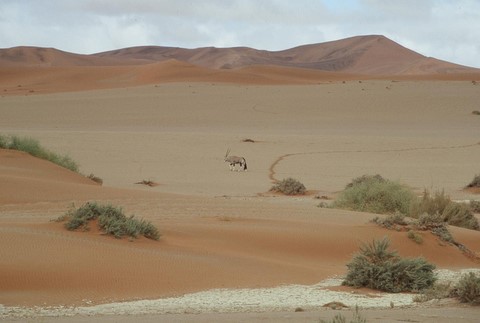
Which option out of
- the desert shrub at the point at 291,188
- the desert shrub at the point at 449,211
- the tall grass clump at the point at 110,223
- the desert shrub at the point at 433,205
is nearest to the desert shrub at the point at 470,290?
the tall grass clump at the point at 110,223

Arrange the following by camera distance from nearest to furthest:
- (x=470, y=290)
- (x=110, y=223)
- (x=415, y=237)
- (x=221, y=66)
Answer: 1. (x=470, y=290)
2. (x=110, y=223)
3. (x=415, y=237)
4. (x=221, y=66)

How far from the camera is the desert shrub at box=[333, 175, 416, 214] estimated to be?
65.7ft

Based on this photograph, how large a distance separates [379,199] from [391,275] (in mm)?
8665

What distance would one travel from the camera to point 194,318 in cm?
887

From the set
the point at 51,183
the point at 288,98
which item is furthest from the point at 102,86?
the point at 51,183

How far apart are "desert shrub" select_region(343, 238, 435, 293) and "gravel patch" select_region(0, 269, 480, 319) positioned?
227mm

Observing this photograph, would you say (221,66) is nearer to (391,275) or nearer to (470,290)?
(391,275)

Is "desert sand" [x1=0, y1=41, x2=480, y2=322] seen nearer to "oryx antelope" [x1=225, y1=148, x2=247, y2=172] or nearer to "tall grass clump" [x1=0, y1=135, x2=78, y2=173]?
"oryx antelope" [x1=225, y1=148, x2=247, y2=172]

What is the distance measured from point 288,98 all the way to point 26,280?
52.8 metres

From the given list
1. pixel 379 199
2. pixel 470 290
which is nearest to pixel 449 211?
pixel 379 199

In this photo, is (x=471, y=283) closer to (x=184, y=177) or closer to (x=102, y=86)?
(x=184, y=177)

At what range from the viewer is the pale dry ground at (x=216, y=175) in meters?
11.6

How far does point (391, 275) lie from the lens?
11.6 m

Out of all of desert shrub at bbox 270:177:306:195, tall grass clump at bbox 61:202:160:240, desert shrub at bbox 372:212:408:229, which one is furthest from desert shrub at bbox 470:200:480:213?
tall grass clump at bbox 61:202:160:240
